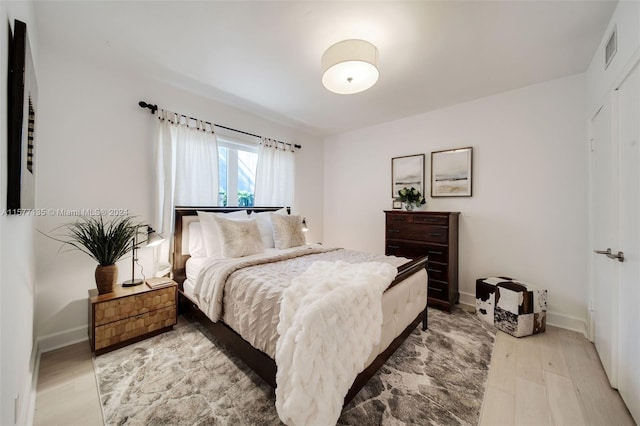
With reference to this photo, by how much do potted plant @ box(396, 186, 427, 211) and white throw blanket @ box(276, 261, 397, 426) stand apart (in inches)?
84.8

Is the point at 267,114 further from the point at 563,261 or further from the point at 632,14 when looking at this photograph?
the point at 563,261

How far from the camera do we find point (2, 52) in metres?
0.94

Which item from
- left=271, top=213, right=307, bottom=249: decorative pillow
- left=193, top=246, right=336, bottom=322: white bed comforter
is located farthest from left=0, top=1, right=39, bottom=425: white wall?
left=271, top=213, right=307, bottom=249: decorative pillow

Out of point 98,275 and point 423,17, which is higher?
point 423,17

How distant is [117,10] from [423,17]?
7.11 feet

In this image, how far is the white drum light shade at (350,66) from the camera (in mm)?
1738

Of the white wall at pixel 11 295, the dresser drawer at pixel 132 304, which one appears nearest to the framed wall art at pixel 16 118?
the white wall at pixel 11 295

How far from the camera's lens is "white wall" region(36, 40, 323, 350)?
2.03m

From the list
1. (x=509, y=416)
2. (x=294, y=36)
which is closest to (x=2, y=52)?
(x=294, y=36)

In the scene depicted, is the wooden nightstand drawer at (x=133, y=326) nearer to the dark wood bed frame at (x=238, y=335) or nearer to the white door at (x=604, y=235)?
the dark wood bed frame at (x=238, y=335)

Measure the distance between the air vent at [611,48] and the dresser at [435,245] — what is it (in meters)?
1.68

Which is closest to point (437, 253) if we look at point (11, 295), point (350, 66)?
point (350, 66)

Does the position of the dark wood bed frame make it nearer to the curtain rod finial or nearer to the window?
the window

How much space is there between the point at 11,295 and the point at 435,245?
339 cm
